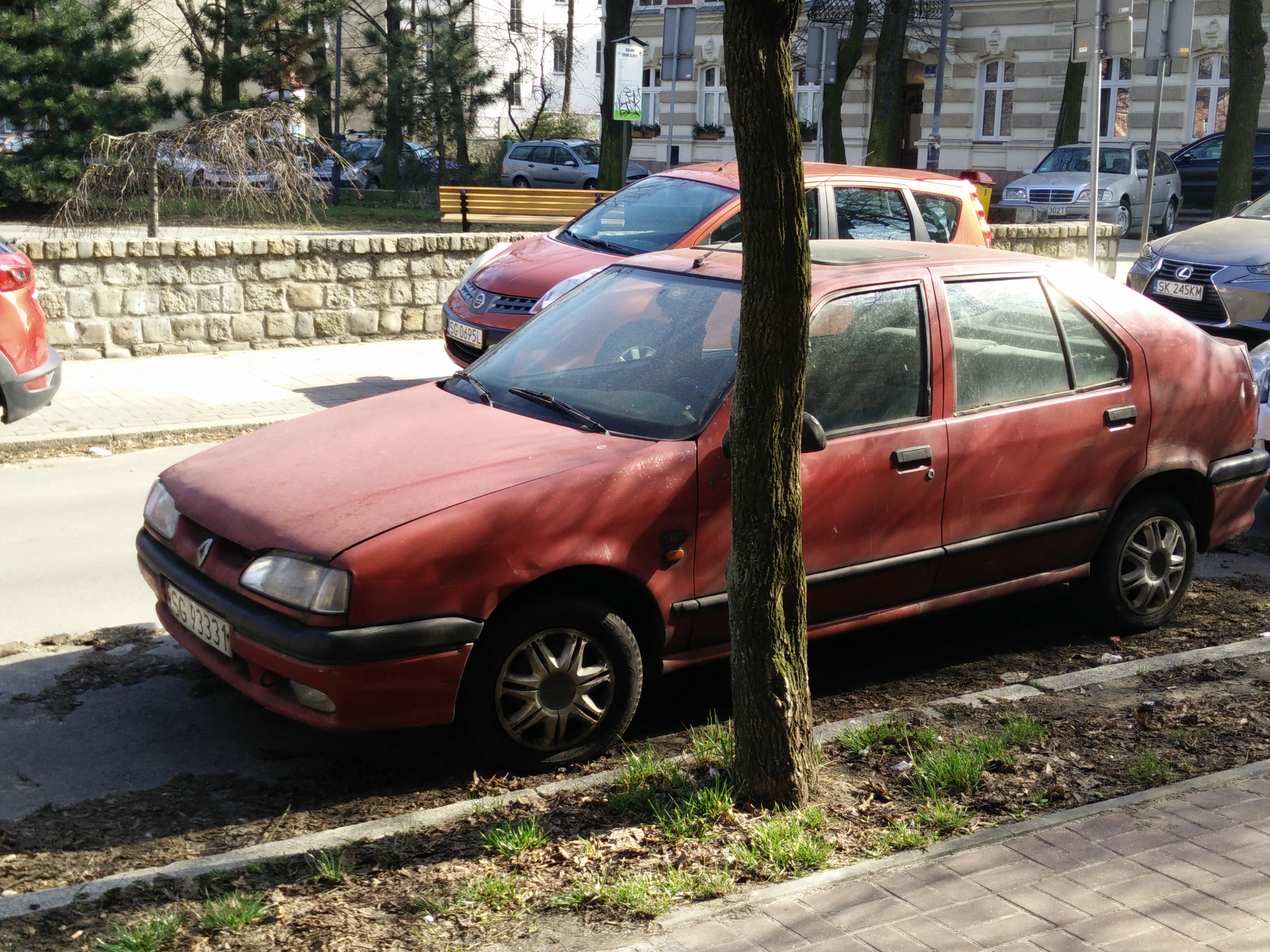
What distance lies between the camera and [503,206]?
2019 centimetres

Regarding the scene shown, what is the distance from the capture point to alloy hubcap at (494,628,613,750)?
4398mm

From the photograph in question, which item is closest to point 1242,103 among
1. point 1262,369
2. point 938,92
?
point 1262,369

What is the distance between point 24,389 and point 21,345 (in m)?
0.27

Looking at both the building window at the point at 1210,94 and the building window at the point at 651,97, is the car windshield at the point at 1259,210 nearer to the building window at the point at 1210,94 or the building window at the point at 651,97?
the building window at the point at 1210,94

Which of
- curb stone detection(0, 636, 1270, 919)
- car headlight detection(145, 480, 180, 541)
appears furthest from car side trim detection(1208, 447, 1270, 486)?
A: car headlight detection(145, 480, 180, 541)

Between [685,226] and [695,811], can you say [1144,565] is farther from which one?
[685,226]

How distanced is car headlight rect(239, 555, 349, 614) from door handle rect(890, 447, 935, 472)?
208 cm

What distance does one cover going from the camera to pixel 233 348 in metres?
13.1

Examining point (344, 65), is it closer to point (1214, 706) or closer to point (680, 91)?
point (680, 91)

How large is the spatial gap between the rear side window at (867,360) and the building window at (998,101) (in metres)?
39.3

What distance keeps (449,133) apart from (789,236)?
30.1 meters

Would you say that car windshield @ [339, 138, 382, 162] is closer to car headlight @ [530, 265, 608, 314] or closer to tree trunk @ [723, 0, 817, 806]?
car headlight @ [530, 265, 608, 314]

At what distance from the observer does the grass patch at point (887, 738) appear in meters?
4.62

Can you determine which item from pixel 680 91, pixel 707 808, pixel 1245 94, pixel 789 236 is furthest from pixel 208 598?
pixel 680 91
